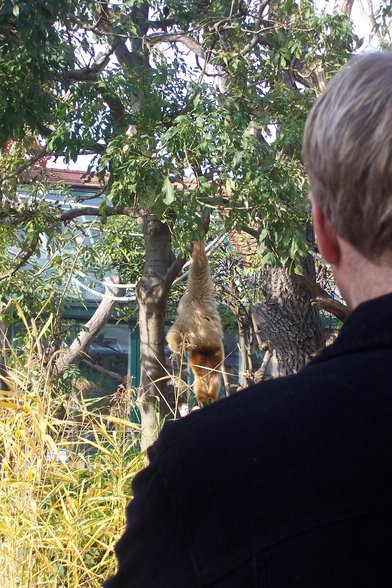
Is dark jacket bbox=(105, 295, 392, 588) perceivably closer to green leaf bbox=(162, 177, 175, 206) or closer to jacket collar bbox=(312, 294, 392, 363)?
jacket collar bbox=(312, 294, 392, 363)

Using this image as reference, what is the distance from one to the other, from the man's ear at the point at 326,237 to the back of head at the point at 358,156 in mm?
21

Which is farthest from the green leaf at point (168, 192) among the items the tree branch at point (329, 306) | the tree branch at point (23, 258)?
the tree branch at point (23, 258)

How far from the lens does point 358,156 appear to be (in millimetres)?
A: 1005

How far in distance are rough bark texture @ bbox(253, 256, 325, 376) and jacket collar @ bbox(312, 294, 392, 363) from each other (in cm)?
726

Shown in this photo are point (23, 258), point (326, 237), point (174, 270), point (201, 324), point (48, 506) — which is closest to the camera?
point (326, 237)

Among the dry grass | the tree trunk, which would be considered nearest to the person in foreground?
the dry grass

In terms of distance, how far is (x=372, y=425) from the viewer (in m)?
0.89

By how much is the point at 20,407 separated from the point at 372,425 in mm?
3040

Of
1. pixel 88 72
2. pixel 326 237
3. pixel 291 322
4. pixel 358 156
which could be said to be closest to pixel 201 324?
pixel 291 322

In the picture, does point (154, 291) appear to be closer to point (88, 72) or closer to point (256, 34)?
point (88, 72)

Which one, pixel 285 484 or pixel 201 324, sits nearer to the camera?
pixel 285 484

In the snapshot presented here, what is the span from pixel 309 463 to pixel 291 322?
24.5 ft

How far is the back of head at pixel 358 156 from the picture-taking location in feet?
3.27

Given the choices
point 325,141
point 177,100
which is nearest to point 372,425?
point 325,141
